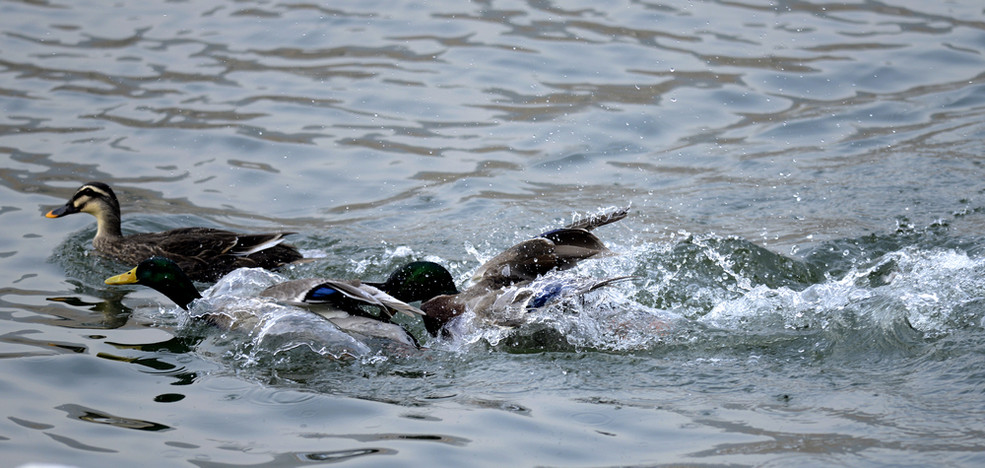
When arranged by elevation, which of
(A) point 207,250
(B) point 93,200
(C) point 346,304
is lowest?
(A) point 207,250

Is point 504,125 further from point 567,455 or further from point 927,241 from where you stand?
point 567,455

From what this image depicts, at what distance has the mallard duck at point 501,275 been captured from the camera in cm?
615

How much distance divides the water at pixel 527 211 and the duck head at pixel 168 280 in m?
0.13

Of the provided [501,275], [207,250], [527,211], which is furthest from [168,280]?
[527,211]

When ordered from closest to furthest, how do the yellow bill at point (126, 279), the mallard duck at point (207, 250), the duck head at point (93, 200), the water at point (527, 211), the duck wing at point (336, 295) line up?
1. the water at point (527, 211)
2. the duck wing at point (336, 295)
3. the yellow bill at point (126, 279)
4. the mallard duck at point (207, 250)
5. the duck head at point (93, 200)

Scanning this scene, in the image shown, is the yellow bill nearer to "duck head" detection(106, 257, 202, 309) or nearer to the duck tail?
"duck head" detection(106, 257, 202, 309)

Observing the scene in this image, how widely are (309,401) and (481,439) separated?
0.92 metres

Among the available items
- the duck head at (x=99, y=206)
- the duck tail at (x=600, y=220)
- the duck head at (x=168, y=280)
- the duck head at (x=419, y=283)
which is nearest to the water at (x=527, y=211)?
the duck head at (x=168, y=280)

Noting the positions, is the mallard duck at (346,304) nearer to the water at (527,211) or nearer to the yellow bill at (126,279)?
the water at (527,211)

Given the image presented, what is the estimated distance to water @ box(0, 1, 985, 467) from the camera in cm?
470

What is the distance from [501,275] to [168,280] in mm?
2014

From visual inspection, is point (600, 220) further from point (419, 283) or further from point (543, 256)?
point (419, 283)

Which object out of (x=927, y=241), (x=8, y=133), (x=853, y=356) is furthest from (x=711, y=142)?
(x=8, y=133)

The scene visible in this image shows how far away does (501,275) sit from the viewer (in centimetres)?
639
